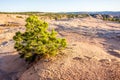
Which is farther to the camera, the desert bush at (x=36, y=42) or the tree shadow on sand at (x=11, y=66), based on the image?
the tree shadow on sand at (x=11, y=66)

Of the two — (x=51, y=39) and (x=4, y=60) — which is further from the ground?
(x=51, y=39)

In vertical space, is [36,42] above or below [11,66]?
above

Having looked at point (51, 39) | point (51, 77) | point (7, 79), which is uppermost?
point (51, 39)

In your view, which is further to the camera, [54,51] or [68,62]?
[54,51]

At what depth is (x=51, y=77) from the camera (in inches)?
610

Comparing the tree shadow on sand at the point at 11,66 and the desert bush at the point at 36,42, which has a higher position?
the desert bush at the point at 36,42

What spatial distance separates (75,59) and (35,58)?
2945 millimetres

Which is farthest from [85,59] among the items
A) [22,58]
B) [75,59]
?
[22,58]

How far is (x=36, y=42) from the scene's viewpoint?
58.0ft

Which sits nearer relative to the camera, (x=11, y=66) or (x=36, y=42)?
(x=36, y=42)

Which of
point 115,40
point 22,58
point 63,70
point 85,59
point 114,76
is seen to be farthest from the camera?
point 115,40

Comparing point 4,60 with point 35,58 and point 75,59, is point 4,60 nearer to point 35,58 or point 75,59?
point 35,58

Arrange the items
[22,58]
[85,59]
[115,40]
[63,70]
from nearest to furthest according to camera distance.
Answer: [63,70]
[85,59]
[22,58]
[115,40]

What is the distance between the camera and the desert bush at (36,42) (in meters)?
17.6
